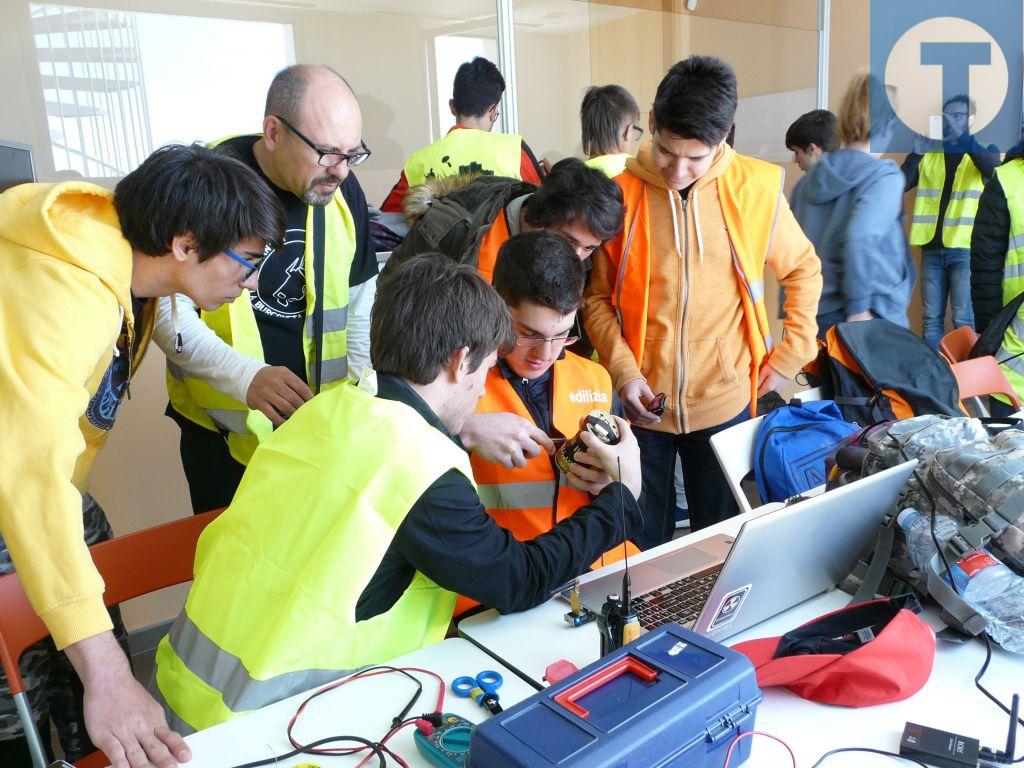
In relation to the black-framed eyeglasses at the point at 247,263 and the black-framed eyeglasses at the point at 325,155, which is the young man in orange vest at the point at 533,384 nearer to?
the black-framed eyeglasses at the point at 325,155

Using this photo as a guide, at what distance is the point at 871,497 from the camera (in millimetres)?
1330

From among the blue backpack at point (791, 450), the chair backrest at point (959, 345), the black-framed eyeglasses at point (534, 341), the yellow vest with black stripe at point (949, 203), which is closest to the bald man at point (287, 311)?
the black-framed eyeglasses at point (534, 341)

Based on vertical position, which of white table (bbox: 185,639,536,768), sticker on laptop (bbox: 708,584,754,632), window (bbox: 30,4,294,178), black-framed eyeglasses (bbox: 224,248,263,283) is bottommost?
white table (bbox: 185,639,536,768)

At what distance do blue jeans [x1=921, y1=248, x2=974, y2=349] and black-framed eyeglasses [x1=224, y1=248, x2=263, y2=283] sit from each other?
4468 mm

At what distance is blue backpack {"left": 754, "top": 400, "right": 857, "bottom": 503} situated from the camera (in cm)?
214

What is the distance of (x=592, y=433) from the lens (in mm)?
1603

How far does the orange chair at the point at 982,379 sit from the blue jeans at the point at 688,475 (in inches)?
35.7

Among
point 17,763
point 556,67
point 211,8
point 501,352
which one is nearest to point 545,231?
point 501,352

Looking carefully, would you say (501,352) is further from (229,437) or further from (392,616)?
(229,437)

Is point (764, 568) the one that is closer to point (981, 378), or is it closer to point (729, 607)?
point (729, 607)

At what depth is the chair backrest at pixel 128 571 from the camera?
138 centimetres

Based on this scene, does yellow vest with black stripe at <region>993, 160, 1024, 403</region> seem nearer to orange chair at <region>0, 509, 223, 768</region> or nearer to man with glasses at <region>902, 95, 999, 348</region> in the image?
man with glasses at <region>902, 95, 999, 348</region>

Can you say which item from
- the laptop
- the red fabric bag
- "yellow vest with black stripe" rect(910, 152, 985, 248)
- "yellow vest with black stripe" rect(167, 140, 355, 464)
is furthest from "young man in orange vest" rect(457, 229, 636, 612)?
"yellow vest with black stripe" rect(910, 152, 985, 248)

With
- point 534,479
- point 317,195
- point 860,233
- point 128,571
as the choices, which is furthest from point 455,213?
point 860,233
